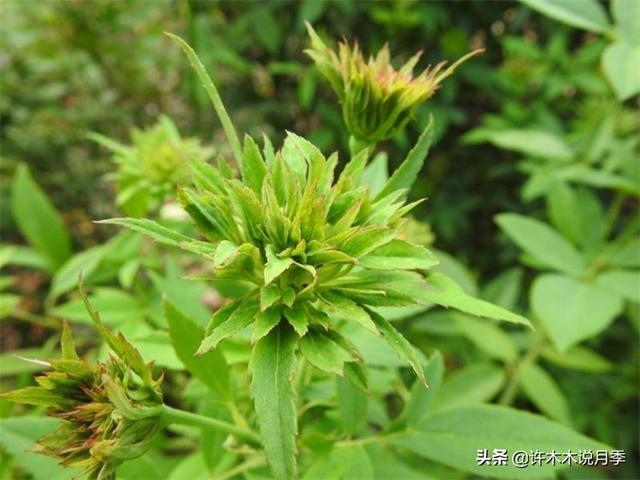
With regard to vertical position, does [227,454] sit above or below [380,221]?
below

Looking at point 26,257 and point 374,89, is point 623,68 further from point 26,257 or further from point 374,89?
point 26,257

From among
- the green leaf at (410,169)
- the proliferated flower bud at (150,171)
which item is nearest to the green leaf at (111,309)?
the proliferated flower bud at (150,171)

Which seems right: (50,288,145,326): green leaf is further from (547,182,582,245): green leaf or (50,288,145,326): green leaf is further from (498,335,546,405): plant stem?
(547,182,582,245): green leaf

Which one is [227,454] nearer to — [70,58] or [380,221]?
[380,221]

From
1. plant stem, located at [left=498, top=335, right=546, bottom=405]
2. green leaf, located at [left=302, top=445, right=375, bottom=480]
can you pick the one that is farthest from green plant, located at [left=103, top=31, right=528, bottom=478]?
plant stem, located at [left=498, top=335, right=546, bottom=405]

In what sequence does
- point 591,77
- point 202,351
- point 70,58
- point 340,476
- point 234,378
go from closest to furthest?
point 202,351 < point 340,476 < point 234,378 < point 591,77 < point 70,58

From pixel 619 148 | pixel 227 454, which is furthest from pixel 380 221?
→ pixel 619 148
